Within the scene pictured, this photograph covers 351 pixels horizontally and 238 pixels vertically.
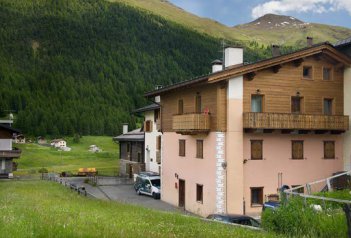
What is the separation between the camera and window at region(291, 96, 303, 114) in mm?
31453

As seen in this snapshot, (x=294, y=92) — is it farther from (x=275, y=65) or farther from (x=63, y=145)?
(x=63, y=145)

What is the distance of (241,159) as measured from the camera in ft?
97.9

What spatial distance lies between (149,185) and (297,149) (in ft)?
52.2

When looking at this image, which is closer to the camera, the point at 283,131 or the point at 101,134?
the point at 283,131

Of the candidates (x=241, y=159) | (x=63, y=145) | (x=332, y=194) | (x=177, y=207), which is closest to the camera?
(x=332, y=194)

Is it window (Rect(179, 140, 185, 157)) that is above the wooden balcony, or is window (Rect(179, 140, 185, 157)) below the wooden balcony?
below

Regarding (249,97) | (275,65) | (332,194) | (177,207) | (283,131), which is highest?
(275,65)

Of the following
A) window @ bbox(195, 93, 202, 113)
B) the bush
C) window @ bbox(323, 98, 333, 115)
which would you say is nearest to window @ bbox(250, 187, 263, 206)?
window @ bbox(195, 93, 202, 113)

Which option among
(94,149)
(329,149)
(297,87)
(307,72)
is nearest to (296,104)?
(297,87)

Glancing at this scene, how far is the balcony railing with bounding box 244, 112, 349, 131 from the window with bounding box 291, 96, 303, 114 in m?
1.16

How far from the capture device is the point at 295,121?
98.8 feet

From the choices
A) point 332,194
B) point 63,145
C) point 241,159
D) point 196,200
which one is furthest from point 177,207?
point 63,145

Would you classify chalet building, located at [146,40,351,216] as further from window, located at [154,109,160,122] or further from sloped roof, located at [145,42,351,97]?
window, located at [154,109,160,122]

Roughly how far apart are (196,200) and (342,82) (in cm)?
1387
